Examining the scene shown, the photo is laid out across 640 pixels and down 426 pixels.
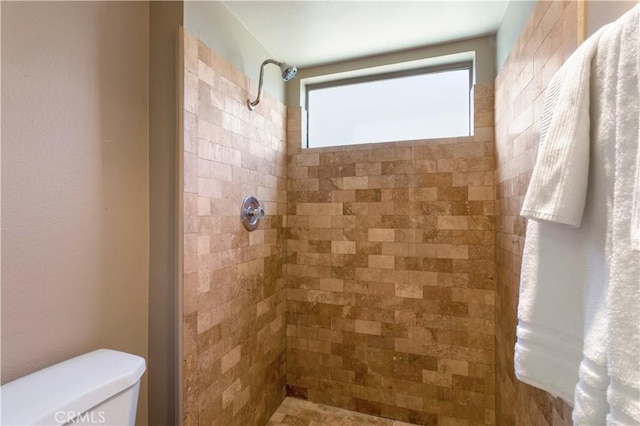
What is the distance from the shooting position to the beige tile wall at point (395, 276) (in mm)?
1542

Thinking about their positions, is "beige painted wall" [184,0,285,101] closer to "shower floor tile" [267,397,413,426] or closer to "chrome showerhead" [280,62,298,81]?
"chrome showerhead" [280,62,298,81]

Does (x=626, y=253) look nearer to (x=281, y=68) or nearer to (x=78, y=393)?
(x=78, y=393)

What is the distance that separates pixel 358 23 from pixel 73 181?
145cm

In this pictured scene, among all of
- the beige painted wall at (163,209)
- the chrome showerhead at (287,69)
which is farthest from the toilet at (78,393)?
the chrome showerhead at (287,69)

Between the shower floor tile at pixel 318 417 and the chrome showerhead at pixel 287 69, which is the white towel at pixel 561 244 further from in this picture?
the shower floor tile at pixel 318 417

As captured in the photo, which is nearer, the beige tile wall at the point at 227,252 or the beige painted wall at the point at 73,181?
the beige painted wall at the point at 73,181

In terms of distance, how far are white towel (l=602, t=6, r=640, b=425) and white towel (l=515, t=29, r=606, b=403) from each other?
0.05m

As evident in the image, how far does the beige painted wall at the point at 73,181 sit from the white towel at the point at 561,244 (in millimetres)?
1300

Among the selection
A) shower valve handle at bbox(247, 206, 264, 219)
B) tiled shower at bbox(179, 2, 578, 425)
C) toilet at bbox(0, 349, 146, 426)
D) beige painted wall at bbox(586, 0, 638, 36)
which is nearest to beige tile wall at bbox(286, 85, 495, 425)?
tiled shower at bbox(179, 2, 578, 425)

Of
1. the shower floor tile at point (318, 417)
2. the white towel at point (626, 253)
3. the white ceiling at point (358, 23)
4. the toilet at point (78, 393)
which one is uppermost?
the white ceiling at point (358, 23)

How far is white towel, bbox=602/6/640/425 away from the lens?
16.2 inches

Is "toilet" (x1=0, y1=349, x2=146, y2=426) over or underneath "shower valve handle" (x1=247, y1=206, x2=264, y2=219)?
underneath

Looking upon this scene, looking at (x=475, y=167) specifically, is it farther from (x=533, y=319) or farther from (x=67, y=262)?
(x=67, y=262)

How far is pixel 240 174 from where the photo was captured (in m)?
1.42
